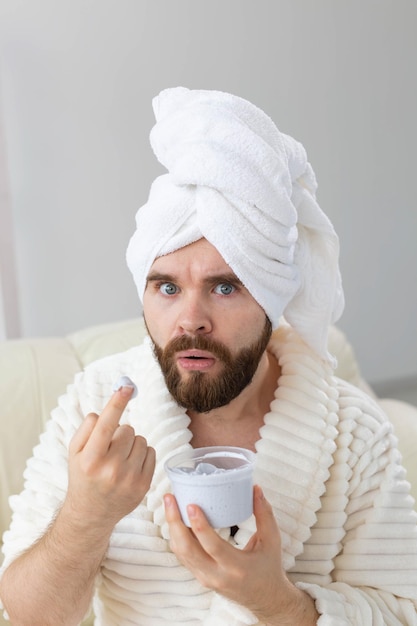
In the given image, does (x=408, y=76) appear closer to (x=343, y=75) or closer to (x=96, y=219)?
(x=343, y=75)

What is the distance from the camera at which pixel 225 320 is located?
5.37 feet

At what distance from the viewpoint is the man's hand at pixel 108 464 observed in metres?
1.33

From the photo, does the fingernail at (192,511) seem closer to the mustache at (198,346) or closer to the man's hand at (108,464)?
the man's hand at (108,464)

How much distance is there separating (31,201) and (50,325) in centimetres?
56

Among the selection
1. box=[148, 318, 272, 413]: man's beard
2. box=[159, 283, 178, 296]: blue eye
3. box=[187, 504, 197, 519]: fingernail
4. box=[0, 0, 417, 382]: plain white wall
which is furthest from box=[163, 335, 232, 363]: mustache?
box=[0, 0, 417, 382]: plain white wall

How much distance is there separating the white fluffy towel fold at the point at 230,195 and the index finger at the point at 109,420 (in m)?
0.41

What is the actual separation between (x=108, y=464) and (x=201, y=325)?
34 cm

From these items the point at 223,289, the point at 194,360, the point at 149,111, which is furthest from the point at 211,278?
the point at 149,111

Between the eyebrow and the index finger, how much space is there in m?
0.37

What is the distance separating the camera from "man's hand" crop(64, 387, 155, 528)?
1.33 metres

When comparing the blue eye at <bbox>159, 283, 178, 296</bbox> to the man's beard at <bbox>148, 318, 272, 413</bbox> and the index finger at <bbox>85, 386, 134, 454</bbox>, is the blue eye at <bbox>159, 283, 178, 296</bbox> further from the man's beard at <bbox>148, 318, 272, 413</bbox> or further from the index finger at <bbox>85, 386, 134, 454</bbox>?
the index finger at <bbox>85, 386, 134, 454</bbox>

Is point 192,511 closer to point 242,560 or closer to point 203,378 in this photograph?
point 242,560

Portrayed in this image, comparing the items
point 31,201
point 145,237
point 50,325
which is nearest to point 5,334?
point 50,325

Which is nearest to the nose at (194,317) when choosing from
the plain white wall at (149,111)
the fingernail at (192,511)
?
the fingernail at (192,511)
